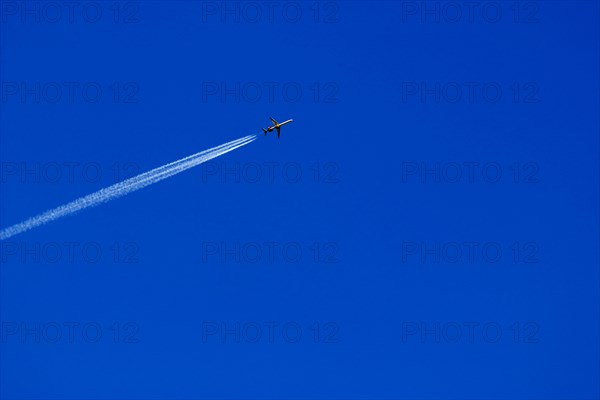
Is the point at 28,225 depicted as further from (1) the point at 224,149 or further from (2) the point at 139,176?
(1) the point at 224,149

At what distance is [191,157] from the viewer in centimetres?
8075

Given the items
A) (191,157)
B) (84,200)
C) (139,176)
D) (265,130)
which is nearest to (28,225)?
(84,200)

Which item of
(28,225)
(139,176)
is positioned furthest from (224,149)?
→ (28,225)

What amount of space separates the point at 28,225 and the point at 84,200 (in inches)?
237

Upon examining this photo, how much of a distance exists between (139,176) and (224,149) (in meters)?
9.40

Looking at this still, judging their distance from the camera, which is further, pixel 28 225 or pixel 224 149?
pixel 224 149

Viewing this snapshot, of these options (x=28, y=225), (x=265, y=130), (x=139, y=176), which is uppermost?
(x=265, y=130)

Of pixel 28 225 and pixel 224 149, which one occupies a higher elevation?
pixel 224 149

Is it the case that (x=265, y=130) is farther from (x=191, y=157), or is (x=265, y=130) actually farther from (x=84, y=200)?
(x=84, y=200)

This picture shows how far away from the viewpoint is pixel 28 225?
7550cm

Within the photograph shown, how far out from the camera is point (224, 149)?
81812mm

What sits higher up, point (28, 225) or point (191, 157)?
point (191, 157)

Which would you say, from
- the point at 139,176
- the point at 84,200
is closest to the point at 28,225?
the point at 84,200

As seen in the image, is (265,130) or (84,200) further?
(265,130)
